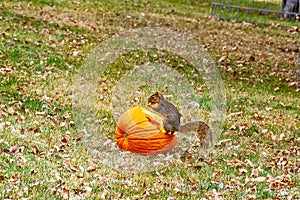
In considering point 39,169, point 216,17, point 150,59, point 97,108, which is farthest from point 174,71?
point 216,17

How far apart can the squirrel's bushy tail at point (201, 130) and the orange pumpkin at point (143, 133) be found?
28cm

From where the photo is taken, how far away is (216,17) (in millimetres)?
15711

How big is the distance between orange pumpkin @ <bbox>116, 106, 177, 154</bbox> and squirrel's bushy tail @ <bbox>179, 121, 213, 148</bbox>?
28 cm

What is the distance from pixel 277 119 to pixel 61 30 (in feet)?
17.1

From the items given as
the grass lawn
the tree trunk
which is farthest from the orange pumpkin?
the tree trunk

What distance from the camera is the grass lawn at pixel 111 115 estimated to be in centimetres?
491

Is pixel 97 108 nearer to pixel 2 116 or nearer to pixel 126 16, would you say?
pixel 2 116

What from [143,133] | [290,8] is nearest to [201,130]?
[143,133]

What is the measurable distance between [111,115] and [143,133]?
1.53m

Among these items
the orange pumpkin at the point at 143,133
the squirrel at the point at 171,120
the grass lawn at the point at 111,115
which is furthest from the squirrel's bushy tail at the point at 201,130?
the orange pumpkin at the point at 143,133

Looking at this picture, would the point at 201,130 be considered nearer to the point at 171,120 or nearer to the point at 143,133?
the point at 171,120

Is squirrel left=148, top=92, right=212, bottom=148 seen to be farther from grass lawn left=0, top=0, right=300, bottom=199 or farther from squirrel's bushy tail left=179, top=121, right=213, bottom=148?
grass lawn left=0, top=0, right=300, bottom=199

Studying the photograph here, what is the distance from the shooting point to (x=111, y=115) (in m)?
6.90

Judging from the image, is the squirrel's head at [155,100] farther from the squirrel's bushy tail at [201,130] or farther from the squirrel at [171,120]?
the squirrel's bushy tail at [201,130]
